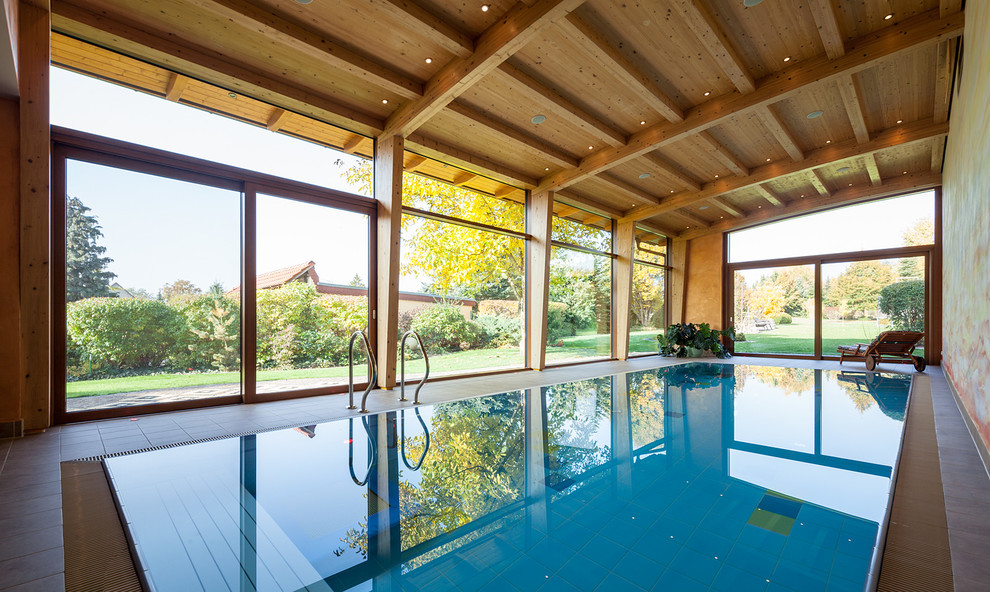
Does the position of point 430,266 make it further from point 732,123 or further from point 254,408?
point 732,123

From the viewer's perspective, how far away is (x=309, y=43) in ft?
13.9

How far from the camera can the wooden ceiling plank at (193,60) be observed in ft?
12.7

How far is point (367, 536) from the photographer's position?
81.7 inches

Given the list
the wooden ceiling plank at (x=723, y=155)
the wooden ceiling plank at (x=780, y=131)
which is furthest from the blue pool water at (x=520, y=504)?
the wooden ceiling plank at (x=723, y=155)

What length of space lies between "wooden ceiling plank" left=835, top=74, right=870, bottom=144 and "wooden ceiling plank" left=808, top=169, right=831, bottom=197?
71.6 inches

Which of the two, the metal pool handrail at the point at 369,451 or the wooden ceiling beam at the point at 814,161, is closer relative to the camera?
the metal pool handrail at the point at 369,451

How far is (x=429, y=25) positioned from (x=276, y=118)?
246 centimetres

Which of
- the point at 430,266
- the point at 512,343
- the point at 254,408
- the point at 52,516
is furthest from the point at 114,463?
the point at 512,343

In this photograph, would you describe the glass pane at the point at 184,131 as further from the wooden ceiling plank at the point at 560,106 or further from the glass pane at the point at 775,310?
the glass pane at the point at 775,310

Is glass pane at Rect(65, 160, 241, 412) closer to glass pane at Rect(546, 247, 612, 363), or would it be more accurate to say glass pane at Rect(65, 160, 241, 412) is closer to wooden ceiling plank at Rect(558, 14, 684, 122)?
wooden ceiling plank at Rect(558, 14, 684, 122)

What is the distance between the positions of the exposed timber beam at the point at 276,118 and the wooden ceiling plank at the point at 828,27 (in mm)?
5865

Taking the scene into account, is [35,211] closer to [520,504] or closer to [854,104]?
[520,504]

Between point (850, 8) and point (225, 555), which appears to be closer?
point (225, 555)

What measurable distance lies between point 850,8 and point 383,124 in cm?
553
